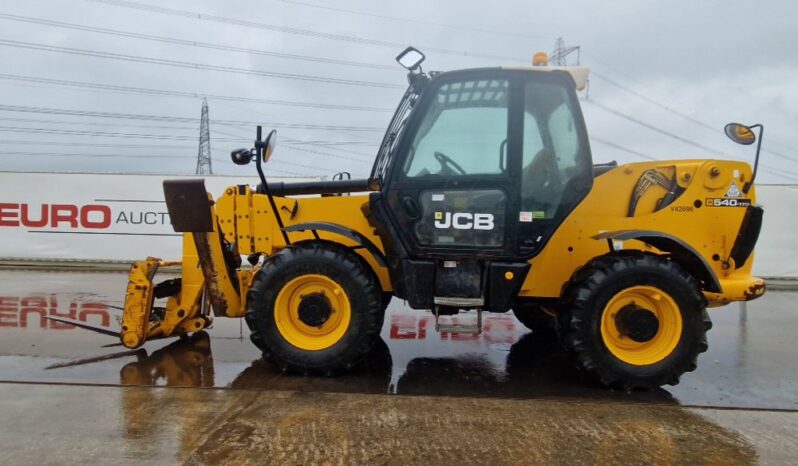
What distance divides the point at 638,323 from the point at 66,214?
12.2 meters

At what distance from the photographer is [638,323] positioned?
13.9 ft

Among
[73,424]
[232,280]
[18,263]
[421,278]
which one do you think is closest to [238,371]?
[232,280]

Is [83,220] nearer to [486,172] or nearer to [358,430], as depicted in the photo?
[486,172]

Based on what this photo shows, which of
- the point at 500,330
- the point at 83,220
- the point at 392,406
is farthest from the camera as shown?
the point at 83,220

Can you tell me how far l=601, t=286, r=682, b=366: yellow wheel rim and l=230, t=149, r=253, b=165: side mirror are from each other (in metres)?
3.11

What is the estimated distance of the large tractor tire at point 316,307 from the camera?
173 inches

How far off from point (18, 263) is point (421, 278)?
11267mm

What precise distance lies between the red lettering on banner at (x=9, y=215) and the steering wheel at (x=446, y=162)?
1167cm

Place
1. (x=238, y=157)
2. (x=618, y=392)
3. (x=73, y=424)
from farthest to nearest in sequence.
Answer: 1. (x=238, y=157)
2. (x=618, y=392)
3. (x=73, y=424)

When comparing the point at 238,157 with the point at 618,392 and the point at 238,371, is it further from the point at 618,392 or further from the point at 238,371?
the point at 618,392

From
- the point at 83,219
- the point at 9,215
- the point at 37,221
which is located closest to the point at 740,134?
the point at 83,219

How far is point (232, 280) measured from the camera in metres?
4.89

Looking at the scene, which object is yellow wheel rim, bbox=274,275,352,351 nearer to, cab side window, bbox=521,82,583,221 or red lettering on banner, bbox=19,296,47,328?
cab side window, bbox=521,82,583,221

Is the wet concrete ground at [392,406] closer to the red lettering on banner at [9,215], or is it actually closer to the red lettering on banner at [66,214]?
the red lettering on banner at [66,214]
